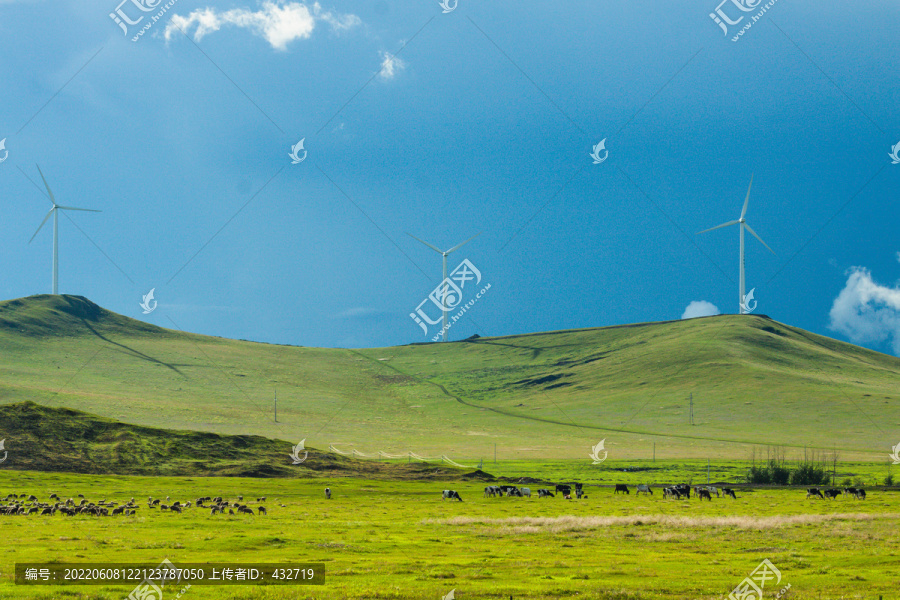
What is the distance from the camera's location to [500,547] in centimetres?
3591

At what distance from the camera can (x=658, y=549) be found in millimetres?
35469

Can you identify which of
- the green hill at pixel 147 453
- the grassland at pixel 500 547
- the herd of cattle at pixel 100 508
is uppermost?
the green hill at pixel 147 453

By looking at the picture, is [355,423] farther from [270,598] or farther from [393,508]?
[270,598]

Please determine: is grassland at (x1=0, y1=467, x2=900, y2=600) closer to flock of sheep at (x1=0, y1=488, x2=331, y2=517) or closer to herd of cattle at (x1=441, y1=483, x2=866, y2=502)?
flock of sheep at (x1=0, y1=488, x2=331, y2=517)

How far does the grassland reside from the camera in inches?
953

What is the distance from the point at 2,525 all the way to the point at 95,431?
6138 cm

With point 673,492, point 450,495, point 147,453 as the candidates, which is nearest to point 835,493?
point 673,492

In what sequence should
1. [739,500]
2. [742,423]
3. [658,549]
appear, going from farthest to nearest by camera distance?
[742,423] < [739,500] < [658,549]

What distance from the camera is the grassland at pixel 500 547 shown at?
79.4 feet

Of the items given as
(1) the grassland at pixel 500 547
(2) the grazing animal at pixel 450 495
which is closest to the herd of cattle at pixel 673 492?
(2) the grazing animal at pixel 450 495

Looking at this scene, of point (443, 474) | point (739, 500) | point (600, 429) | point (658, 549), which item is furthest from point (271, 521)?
point (600, 429)

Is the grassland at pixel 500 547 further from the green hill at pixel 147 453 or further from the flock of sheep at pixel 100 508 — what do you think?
the green hill at pixel 147 453

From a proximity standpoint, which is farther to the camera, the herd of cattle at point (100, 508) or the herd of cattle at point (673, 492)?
the herd of cattle at point (673, 492)

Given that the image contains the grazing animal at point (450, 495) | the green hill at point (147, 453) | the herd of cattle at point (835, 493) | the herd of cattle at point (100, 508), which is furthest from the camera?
the green hill at point (147, 453)
